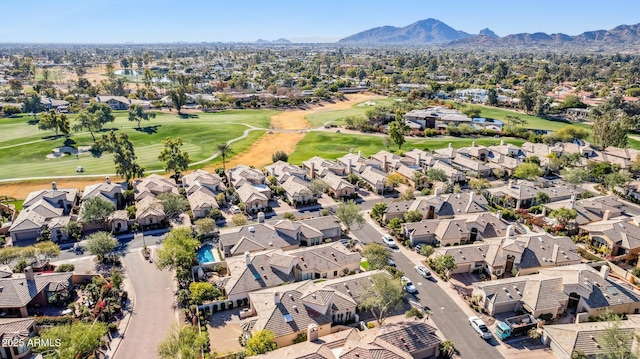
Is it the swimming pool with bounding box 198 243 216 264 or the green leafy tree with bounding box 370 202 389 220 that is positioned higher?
the green leafy tree with bounding box 370 202 389 220

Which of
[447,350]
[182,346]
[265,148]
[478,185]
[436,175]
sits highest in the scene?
[436,175]

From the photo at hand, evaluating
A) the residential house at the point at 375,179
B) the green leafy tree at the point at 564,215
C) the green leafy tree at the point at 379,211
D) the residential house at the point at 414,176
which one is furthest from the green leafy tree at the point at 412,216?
the green leafy tree at the point at 564,215

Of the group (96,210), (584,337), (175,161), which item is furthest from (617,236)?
(175,161)

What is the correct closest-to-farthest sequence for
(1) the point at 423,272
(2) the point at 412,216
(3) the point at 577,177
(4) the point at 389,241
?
(1) the point at 423,272 → (4) the point at 389,241 → (2) the point at 412,216 → (3) the point at 577,177

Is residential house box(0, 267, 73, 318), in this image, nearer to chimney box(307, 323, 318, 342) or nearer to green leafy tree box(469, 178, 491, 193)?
chimney box(307, 323, 318, 342)

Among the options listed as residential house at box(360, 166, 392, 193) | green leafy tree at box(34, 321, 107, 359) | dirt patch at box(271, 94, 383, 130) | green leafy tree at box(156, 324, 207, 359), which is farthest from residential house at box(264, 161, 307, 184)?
dirt patch at box(271, 94, 383, 130)

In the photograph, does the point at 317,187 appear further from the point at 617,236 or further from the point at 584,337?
the point at 617,236

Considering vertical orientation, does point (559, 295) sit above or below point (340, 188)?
below
